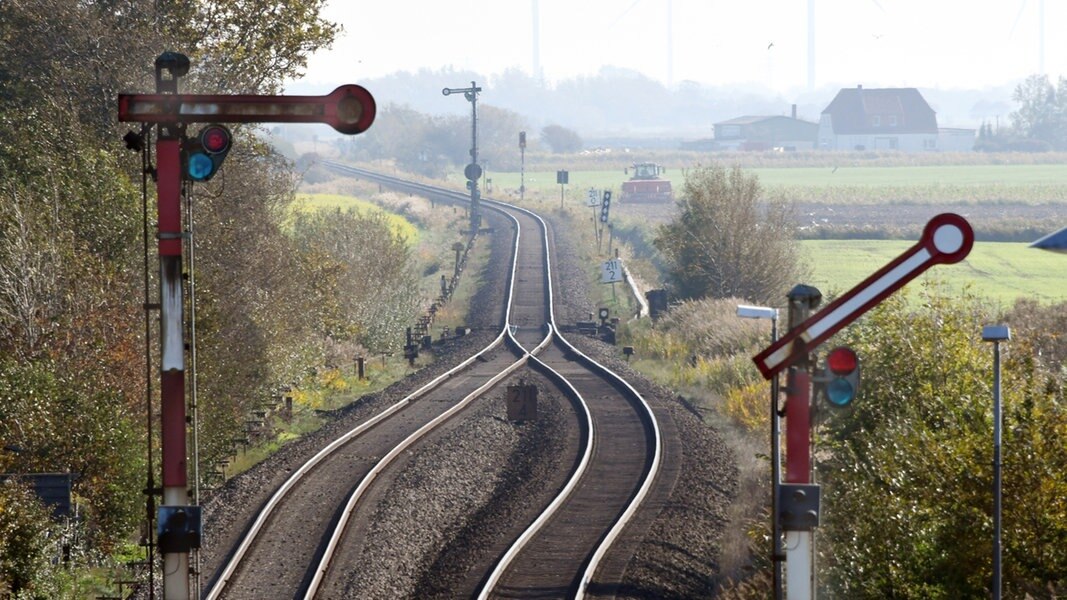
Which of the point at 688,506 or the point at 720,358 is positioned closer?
the point at 688,506

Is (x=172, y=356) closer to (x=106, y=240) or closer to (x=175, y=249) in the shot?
(x=175, y=249)

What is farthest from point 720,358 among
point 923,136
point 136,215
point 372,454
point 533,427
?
point 923,136

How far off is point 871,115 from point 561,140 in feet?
150

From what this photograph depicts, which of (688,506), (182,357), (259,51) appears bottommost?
(688,506)

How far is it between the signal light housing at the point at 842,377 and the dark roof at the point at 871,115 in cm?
16337

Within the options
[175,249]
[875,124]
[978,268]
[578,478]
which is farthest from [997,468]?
[875,124]

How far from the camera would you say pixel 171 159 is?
31.0 feet

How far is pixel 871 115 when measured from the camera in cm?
16762

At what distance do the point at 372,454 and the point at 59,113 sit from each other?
986cm

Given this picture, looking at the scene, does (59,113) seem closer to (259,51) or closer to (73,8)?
(73,8)

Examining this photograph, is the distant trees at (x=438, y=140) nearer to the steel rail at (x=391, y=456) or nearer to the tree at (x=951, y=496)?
the steel rail at (x=391, y=456)

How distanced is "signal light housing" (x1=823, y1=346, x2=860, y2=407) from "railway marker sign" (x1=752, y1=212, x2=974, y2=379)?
0.62 ft

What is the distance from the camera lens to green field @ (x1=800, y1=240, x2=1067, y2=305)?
174ft

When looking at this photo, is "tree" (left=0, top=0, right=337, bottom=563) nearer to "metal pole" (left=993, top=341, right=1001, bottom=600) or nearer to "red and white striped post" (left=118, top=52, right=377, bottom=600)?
"red and white striped post" (left=118, top=52, right=377, bottom=600)
